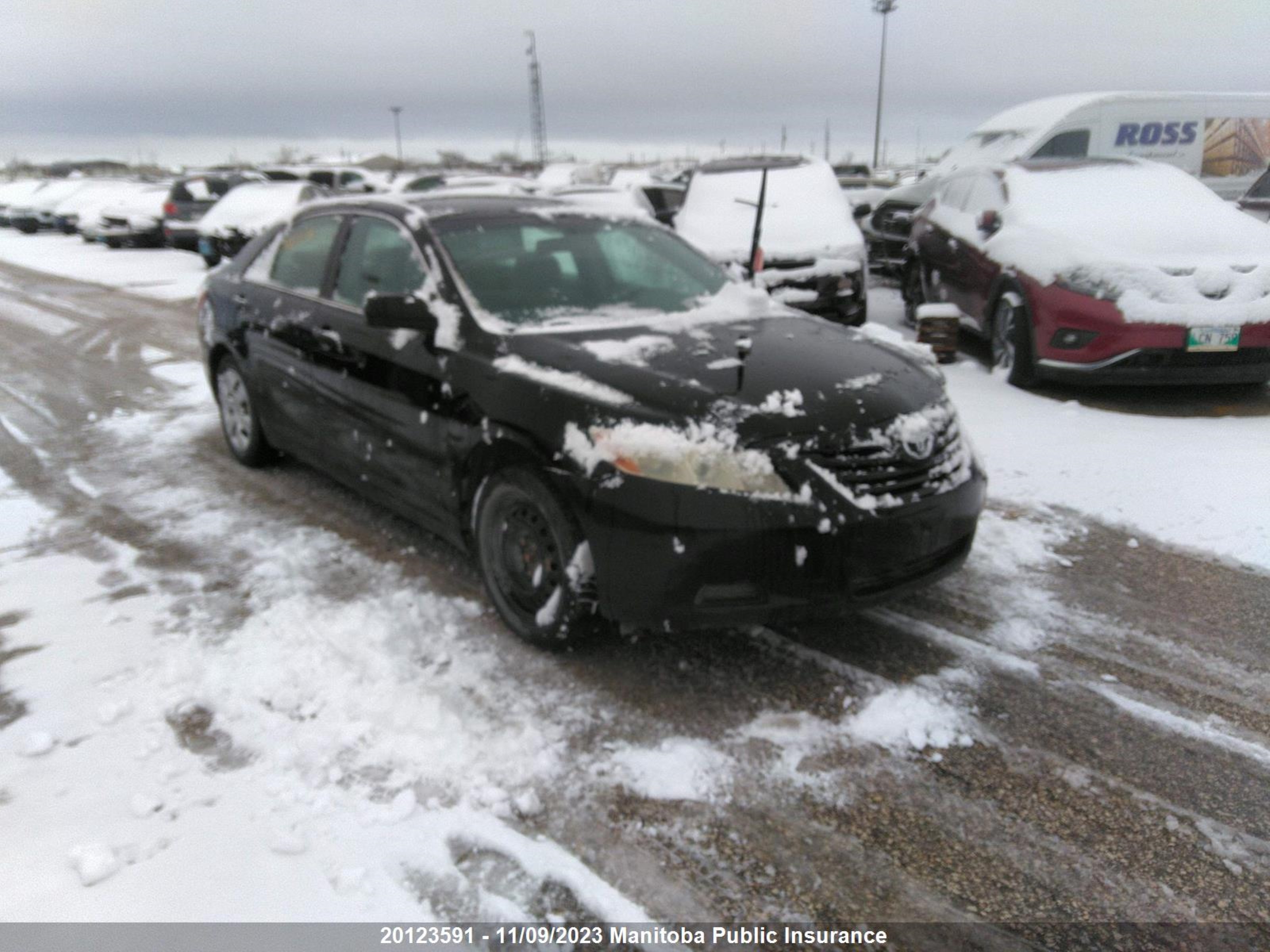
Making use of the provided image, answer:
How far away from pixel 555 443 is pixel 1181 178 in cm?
674

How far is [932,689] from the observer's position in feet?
9.70

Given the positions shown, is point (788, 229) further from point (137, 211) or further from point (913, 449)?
point (137, 211)

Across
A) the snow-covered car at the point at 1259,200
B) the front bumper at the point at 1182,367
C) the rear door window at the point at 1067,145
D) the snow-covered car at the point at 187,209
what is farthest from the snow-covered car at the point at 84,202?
the front bumper at the point at 1182,367

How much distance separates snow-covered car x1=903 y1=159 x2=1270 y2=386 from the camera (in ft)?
18.4

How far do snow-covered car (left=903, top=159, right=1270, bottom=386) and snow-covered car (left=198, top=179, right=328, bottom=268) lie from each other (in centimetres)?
1107

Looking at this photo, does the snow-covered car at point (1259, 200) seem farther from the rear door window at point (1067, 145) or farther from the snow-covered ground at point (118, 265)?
the snow-covered ground at point (118, 265)

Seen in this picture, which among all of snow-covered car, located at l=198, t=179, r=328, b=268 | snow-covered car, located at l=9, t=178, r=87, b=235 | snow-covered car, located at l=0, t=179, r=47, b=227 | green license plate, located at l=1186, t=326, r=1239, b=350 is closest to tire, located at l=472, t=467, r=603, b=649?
green license plate, located at l=1186, t=326, r=1239, b=350

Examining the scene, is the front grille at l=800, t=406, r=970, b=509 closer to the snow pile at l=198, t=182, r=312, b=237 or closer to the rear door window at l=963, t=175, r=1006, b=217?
the rear door window at l=963, t=175, r=1006, b=217

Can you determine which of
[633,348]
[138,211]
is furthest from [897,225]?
[138,211]

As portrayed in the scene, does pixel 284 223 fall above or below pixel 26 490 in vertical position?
above

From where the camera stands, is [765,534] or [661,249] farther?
[661,249]

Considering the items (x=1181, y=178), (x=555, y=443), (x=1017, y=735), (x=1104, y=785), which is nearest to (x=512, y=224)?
(x=555, y=443)

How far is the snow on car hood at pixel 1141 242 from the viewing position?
5609 millimetres

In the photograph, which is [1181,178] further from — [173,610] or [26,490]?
[26,490]
